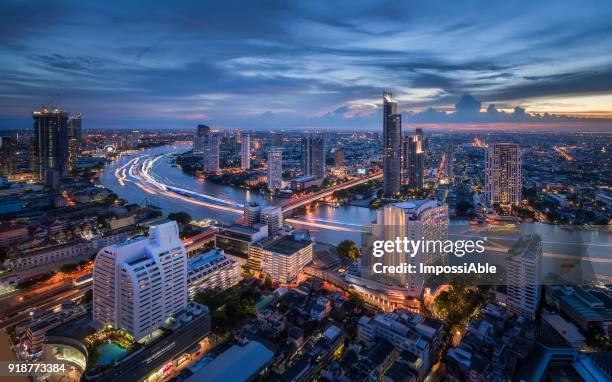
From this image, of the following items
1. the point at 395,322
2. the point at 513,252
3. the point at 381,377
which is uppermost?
the point at 513,252

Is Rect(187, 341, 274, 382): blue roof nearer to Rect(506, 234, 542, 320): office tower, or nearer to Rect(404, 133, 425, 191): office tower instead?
Rect(506, 234, 542, 320): office tower

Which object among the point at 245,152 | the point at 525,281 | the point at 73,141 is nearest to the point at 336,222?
the point at 525,281

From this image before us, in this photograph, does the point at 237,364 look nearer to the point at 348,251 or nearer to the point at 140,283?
the point at 140,283

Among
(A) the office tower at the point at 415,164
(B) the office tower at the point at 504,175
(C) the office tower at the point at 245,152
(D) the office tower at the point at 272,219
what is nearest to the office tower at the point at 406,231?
(D) the office tower at the point at 272,219

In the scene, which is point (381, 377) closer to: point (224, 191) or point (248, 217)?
point (248, 217)

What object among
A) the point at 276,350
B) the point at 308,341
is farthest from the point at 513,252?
the point at 276,350

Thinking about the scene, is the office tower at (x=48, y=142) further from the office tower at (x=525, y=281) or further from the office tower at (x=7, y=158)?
the office tower at (x=525, y=281)
